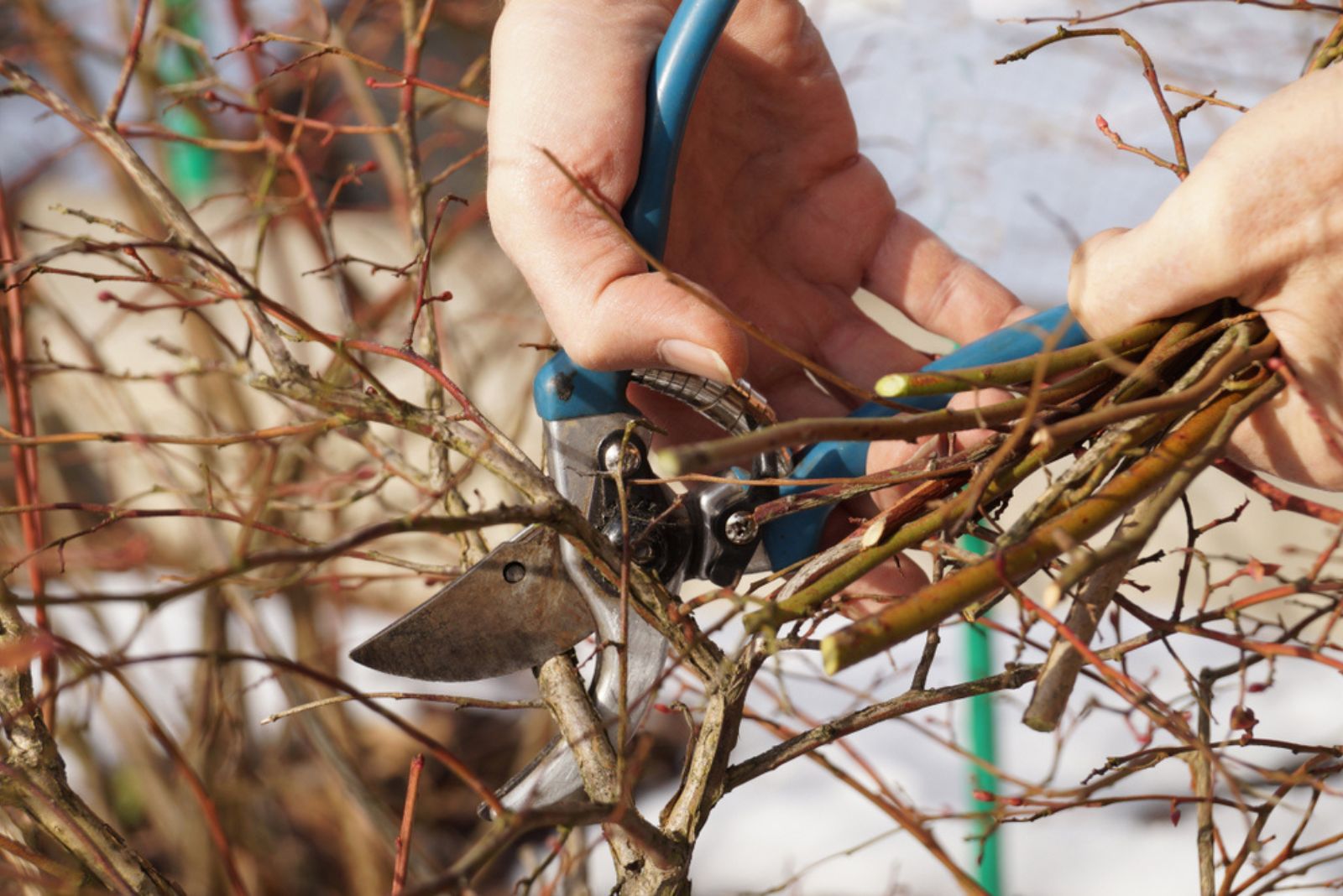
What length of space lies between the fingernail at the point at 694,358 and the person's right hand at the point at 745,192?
10 centimetres

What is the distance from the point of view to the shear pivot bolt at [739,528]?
1093 millimetres

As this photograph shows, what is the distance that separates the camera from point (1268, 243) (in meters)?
0.86

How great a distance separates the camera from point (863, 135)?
8.11 feet

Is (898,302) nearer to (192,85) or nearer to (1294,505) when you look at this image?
(1294,505)

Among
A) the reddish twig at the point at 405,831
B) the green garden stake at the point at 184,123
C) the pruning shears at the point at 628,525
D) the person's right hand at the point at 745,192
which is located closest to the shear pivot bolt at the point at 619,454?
the pruning shears at the point at 628,525

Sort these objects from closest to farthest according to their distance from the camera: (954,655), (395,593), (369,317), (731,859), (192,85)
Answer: (192,85), (369,317), (731,859), (954,655), (395,593)

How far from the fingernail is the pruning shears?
7 cm

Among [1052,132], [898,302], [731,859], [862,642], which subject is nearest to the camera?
[862,642]

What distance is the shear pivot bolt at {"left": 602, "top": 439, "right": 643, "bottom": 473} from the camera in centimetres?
105

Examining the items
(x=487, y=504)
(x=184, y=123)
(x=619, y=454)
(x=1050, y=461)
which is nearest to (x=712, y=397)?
(x=619, y=454)

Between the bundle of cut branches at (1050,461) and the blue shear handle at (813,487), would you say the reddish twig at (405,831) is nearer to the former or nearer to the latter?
the bundle of cut branches at (1050,461)

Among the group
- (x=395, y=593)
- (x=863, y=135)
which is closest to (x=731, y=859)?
(x=395, y=593)

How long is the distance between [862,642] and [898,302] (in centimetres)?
106

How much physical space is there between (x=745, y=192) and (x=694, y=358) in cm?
65
